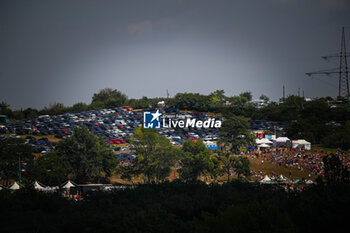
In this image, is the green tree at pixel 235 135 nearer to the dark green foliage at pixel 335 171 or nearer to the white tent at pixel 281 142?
the white tent at pixel 281 142

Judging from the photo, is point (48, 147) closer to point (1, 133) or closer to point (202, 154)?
point (1, 133)

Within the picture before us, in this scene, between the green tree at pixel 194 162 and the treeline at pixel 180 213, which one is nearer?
the treeline at pixel 180 213

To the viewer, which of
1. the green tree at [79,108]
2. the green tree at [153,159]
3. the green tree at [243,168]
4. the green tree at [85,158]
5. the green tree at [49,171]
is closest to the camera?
the green tree at [49,171]

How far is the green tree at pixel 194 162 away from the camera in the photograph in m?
54.6

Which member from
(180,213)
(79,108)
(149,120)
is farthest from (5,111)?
(180,213)

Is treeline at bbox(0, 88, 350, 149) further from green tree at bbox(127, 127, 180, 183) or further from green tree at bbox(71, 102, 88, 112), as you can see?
green tree at bbox(127, 127, 180, 183)

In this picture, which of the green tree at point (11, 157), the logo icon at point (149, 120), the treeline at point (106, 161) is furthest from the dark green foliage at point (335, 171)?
the logo icon at point (149, 120)

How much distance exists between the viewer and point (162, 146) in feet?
189

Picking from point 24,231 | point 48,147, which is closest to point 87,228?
point 24,231

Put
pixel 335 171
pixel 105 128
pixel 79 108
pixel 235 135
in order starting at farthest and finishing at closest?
pixel 79 108, pixel 105 128, pixel 235 135, pixel 335 171

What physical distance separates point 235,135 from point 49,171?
41917 millimetres

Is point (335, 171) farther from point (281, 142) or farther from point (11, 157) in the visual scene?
point (281, 142)

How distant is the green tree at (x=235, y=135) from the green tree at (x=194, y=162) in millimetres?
20038

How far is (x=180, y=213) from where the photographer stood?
26156 millimetres
